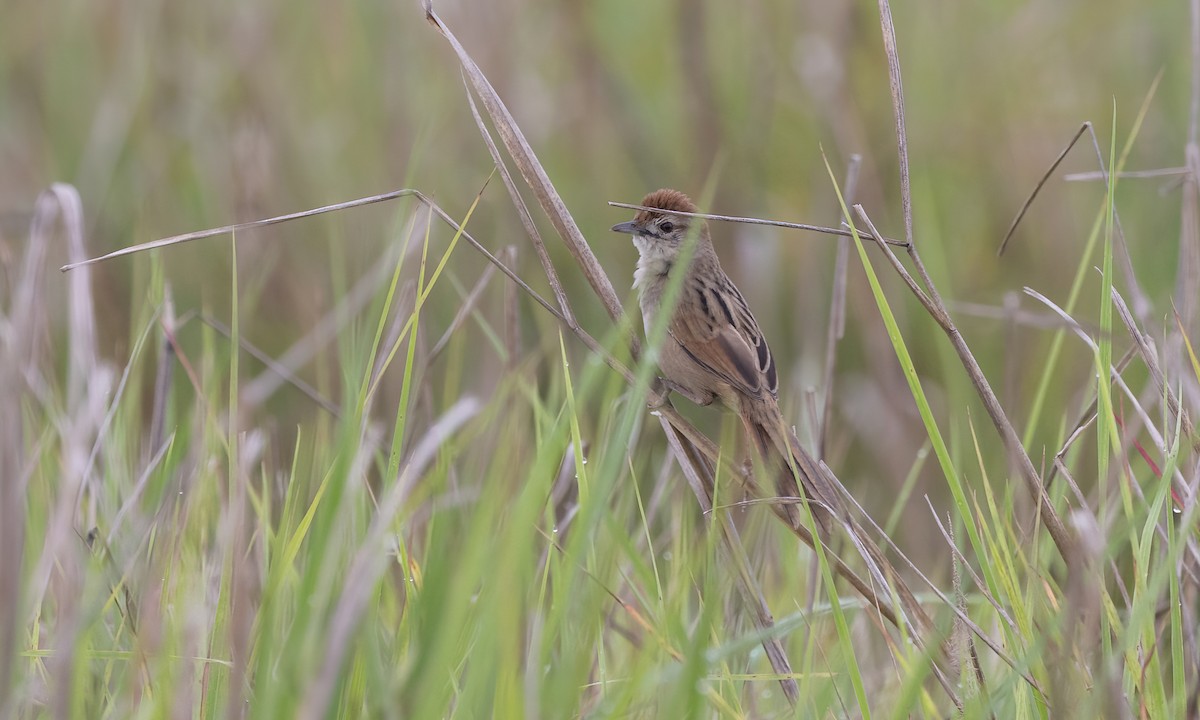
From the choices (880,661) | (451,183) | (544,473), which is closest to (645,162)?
(451,183)

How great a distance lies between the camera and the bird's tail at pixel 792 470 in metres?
1.86

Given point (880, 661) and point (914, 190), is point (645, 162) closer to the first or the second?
point (914, 190)

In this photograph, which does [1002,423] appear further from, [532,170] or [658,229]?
[658,229]

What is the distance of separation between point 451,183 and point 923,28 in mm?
1993

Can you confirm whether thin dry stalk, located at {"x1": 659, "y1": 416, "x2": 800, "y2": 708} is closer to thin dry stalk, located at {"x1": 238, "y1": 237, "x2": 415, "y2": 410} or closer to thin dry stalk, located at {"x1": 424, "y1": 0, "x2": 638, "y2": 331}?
thin dry stalk, located at {"x1": 424, "y1": 0, "x2": 638, "y2": 331}

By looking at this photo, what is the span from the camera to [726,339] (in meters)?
2.95

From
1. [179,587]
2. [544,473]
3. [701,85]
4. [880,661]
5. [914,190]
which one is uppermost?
[701,85]

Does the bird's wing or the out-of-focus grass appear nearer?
the bird's wing

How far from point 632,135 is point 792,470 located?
3039 millimetres

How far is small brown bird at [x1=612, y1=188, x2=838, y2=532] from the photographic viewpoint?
273cm

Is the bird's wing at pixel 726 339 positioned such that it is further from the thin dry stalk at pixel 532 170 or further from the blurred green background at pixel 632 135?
the blurred green background at pixel 632 135

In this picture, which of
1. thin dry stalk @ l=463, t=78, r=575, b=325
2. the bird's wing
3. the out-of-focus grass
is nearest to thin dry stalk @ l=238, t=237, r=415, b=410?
the out-of-focus grass

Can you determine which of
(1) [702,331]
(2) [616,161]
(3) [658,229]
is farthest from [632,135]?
(1) [702,331]

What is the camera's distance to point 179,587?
1.74m
